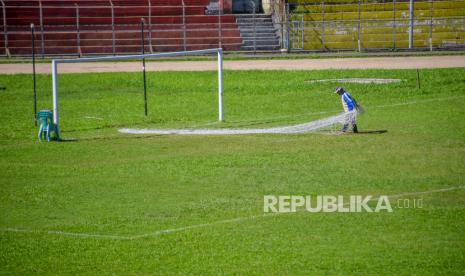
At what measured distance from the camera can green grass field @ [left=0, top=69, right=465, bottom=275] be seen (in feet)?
35.7

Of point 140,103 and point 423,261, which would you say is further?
point 140,103

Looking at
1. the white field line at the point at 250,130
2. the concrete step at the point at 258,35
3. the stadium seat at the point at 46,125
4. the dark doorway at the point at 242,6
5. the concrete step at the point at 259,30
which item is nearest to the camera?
the stadium seat at the point at 46,125

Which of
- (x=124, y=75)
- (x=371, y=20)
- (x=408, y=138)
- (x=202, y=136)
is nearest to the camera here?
(x=408, y=138)

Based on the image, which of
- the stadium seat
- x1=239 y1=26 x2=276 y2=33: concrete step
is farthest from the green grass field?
x1=239 y1=26 x2=276 y2=33: concrete step

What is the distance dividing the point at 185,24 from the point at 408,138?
31221mm

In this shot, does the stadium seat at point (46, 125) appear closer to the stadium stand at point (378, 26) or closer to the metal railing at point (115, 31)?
the metal railing at point (115, 31)

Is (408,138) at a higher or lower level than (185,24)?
lower

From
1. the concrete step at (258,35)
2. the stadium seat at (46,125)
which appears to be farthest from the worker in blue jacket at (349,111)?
the concrete step at (258,35)

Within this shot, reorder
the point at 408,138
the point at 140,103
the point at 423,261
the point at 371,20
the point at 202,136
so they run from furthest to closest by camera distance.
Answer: the point at 371,20
the point at 140,103
the point at 202,136
the point at 408,138
the point at 423,261

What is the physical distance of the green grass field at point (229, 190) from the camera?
10.9 meters

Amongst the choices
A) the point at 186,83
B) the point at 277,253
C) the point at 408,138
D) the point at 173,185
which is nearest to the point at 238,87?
the point at 186,83

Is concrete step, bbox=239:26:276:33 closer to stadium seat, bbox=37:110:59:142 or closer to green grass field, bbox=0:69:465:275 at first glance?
green grass field, bbox=0:69:465:275

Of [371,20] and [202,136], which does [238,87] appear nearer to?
[202,136]

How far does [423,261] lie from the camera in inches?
411
